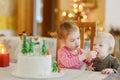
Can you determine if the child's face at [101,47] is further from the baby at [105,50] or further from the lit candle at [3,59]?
the lit candle at [3,59]

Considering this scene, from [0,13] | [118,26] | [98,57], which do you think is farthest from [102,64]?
[118,26]

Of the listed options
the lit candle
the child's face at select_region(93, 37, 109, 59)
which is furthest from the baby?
the lit candle

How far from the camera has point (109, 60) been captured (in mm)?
1967

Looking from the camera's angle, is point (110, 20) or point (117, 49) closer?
point (117, 49)

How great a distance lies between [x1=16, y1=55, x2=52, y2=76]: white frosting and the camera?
5.30 ft

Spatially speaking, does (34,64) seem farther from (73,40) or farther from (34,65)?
(73,40)

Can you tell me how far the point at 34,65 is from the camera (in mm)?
1617

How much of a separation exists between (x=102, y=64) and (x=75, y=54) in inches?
7.9

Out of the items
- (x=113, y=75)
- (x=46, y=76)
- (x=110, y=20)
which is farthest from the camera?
(x=110, y=20)

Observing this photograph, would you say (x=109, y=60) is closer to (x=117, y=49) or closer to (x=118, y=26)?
(x=117, y=49)

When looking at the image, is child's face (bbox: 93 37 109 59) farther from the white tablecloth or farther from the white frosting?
the white frosting

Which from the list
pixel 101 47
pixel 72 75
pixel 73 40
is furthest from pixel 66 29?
pixel 72 75

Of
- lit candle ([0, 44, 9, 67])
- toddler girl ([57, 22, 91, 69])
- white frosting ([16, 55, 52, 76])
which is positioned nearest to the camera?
white frosting ([16, 55, 52, 76])

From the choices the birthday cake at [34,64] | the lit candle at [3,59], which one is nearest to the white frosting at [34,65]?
the birthday cake at [34,64]
